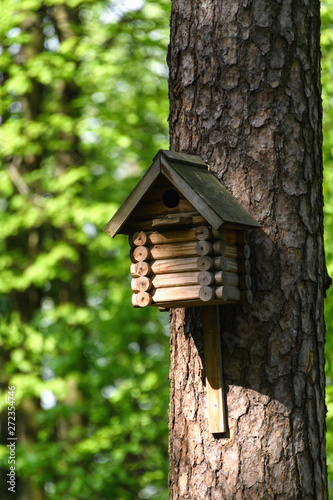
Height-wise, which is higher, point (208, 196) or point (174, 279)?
point (208, 196)

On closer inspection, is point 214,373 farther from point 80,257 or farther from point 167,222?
point 80,257

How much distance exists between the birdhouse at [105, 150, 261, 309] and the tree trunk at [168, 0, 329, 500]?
11cm

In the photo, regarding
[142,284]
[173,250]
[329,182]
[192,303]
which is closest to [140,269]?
[142,284]

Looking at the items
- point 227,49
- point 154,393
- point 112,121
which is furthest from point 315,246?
point 112,121

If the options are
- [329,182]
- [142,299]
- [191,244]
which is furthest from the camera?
[329,182]

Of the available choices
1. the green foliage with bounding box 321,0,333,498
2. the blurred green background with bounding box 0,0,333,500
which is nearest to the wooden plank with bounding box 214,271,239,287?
the green foliage with bounding box 321,0,333,498

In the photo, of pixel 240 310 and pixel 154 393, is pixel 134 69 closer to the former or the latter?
pixel 154 393

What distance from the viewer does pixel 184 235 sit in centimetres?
219

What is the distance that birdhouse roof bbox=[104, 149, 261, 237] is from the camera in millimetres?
2047

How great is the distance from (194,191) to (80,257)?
6.74 m

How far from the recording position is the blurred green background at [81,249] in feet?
20.4

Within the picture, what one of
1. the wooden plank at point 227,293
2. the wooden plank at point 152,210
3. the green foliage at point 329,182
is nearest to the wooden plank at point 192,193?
the wooden plank at point 152,210

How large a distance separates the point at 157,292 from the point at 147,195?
38 centimetres

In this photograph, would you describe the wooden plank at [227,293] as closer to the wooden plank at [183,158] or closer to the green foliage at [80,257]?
the wooden plank at [183,158]
